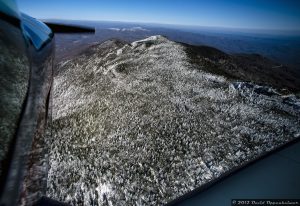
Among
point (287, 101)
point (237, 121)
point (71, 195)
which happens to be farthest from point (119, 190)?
point (287, 101)

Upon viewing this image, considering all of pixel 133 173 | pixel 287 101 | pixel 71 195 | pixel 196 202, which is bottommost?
pixel 71 195

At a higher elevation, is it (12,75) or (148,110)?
(12,75)

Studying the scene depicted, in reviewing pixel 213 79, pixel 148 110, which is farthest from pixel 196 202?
pixel 213 79

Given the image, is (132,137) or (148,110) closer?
(132,137)

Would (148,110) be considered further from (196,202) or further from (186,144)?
(196,202)

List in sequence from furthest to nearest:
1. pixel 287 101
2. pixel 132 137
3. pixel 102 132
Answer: pixel 287 101 < pixel 102 132 < pixel 132 137

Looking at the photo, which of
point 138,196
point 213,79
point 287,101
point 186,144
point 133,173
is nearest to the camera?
point 138,196
